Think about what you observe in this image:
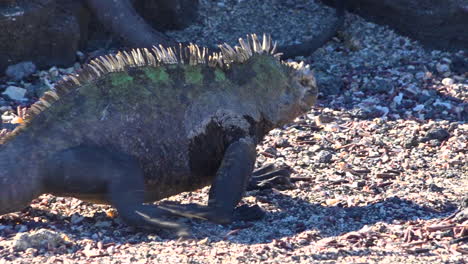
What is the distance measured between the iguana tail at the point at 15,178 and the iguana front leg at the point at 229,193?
68 centimetres

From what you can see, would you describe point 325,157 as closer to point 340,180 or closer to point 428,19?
point 340,180

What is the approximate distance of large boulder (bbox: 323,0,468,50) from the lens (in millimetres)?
7832

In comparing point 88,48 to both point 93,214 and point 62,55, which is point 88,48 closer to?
point 62,55

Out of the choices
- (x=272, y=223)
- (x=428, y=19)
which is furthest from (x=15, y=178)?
(x=428, y=19)

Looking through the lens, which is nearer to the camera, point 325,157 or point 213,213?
point 213,213

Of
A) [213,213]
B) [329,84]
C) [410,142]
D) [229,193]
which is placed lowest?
[213,213]

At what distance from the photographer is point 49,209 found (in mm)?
4520

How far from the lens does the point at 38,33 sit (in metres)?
7.40

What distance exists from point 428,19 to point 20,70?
151 inches

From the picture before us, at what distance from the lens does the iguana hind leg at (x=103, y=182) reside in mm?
4094

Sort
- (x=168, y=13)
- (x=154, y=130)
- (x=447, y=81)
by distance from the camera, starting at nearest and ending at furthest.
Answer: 1. (x=154, y=130)
2. (x=447, y=81)
3. (x=168, y=13)

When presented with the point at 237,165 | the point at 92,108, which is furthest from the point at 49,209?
the point at 237,165

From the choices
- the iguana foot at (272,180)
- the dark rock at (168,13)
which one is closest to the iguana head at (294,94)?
the iguana foot at (272,180)

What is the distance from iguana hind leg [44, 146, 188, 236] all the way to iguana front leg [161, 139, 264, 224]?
0.15 m
